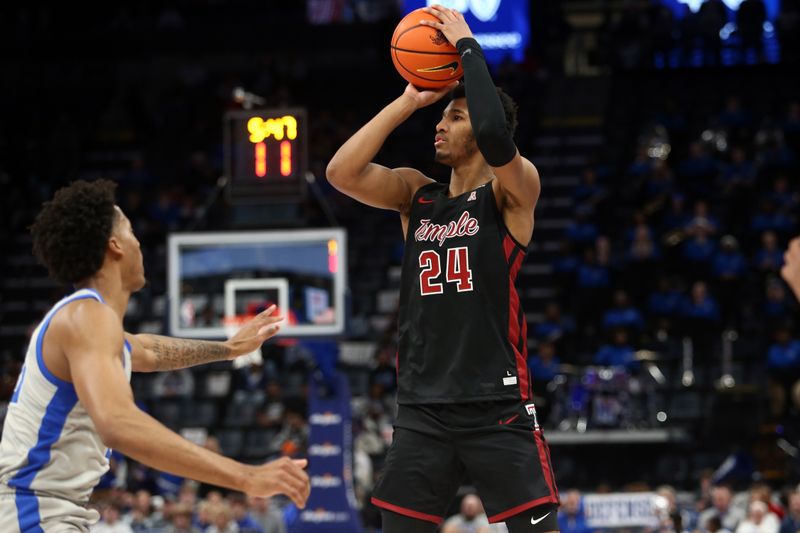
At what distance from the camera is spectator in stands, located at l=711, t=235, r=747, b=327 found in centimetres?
1609

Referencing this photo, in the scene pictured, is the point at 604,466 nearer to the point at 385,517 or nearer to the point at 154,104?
the point at 385,517

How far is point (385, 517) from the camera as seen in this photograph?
4754mm

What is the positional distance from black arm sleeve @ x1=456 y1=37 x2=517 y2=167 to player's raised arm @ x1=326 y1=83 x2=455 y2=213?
0.30 m

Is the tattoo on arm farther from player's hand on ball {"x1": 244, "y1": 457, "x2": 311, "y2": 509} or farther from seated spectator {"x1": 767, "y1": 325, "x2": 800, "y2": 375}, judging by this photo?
seated spectator {"x1": 767, "y1": 325, "x2": 800, "y2": 375}

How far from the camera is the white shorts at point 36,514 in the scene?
3.75 m

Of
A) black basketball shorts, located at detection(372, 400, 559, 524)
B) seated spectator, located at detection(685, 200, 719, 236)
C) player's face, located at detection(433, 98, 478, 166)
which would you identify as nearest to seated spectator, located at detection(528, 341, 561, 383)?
seated spectator, located at detection(685, 200, 719, 236)

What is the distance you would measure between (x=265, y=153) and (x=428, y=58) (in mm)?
6817

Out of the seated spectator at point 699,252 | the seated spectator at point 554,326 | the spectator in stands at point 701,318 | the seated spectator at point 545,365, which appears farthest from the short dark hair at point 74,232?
the seated spectator at point 699,252

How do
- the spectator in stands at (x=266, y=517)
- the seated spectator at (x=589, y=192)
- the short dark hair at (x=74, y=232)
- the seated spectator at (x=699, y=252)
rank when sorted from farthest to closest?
the seated spectator at (x=589, y=192), the seated spectator at (x=699, y=252), the spectator in stands at (x=266, y=517), the short dark hair at (x=74, y=232)

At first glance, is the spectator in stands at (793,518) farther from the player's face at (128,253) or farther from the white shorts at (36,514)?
the white shorts at (36,514)

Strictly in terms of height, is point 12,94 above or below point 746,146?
above

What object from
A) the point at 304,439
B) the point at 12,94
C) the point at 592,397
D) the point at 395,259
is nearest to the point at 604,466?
the point at 592,397

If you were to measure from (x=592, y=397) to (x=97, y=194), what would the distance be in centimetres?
1136

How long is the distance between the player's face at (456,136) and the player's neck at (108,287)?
60.6 inches
